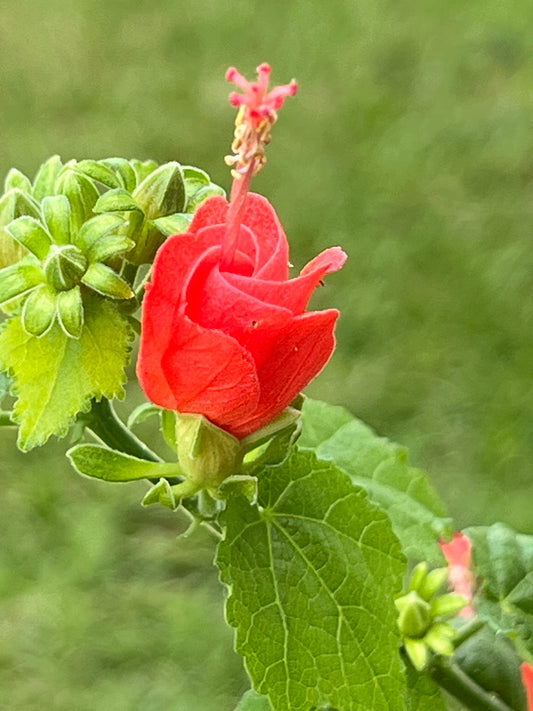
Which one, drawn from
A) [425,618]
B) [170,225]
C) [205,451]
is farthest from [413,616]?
[170,225]

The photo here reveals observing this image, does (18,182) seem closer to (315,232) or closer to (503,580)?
(503,580)

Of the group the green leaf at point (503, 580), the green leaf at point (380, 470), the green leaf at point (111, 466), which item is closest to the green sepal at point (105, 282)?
the green leaf at point (111, 466)

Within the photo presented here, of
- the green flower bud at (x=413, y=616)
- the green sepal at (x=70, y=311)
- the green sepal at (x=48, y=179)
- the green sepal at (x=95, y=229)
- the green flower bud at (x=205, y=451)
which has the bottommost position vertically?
the green flower bud at (x=413, y=616)

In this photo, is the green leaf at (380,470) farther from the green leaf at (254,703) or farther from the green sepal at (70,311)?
the green sepal at (70,311)

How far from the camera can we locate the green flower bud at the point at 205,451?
600mm

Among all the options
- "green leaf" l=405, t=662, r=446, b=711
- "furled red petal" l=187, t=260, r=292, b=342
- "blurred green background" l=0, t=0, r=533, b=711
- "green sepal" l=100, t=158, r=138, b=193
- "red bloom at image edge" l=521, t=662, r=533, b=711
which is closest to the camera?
"furled red petal" l=187, t=260, r=292, b=342

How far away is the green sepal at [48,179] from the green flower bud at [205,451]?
0.17 metres

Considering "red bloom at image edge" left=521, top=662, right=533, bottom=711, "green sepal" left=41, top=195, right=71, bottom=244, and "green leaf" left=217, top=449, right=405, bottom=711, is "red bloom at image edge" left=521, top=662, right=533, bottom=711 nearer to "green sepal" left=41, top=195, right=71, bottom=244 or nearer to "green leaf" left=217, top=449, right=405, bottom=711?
"green leaf" left=217, top=449, right=405, bottom=711

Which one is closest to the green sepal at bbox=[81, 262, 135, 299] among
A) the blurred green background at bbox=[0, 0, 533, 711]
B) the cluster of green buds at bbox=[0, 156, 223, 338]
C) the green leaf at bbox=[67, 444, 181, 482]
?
the cluster of green buds at bbox=[0, 156, 223, 338]

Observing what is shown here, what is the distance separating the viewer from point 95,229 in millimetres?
595

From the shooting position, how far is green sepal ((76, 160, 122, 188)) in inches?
24.2

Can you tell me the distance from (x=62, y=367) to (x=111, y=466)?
0.24ft

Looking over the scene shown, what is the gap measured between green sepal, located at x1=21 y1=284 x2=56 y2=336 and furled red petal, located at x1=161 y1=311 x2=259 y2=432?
0.07m

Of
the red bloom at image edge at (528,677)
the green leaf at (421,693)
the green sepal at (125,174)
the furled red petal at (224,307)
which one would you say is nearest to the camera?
the furled red petal at (224,307)
